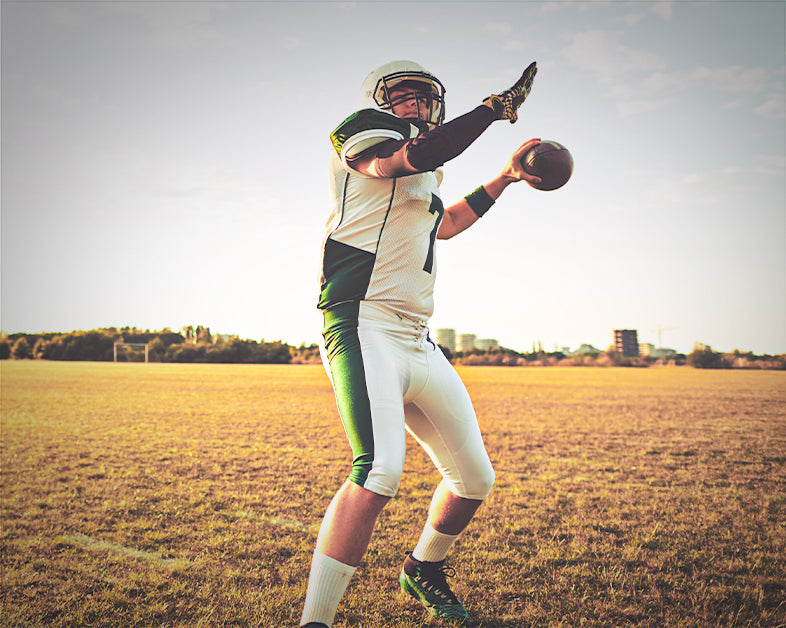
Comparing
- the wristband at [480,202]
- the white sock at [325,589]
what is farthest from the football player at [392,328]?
the wristband at [480,202]

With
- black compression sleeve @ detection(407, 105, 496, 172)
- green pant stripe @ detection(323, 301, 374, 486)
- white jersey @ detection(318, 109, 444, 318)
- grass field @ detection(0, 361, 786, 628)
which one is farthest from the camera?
grass field @ detection(0, 361, 786, 628)

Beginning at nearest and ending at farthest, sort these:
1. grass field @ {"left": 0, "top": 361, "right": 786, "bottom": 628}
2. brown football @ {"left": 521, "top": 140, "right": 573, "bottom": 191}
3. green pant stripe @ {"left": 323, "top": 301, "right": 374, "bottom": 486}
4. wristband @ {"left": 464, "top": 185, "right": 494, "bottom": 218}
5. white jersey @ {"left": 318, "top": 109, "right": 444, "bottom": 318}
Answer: green pant stripe @ {"left": 323, "top": 301, "right": 374, "bottom": 486}, white jersey @ {"left": 318, "top": 109, "right": 444, "bottom": 318}, grass field @ {"left": 0, "top": 361, "right": 786, "bottom": 628}, brown football @ {"left": 521, "top": 140, "right": 573, "bottom": 191}, wristband @ {"left": 464, "top": 185, "right": 494, "bottom": 218}

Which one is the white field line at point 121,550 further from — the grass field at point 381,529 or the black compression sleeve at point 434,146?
the black compression sleeve at point 434,146

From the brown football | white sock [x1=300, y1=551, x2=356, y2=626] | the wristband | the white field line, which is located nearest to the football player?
white sock [x1=300, y1=551, x2=356, y2=626]

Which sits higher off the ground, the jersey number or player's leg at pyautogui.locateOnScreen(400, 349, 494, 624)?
the jersey number

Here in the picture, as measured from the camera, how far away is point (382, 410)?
207cm

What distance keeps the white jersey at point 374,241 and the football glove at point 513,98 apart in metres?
0.38

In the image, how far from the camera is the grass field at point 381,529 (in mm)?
2621

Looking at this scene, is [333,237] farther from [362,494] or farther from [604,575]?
[604,575]

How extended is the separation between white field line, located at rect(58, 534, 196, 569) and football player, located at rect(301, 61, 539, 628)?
140cm

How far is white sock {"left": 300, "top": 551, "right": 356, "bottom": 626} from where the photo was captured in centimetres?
192

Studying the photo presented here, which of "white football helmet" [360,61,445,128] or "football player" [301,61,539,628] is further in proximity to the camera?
"white football helmet" [360,61,445,128]

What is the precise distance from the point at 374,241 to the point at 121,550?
8.89ft

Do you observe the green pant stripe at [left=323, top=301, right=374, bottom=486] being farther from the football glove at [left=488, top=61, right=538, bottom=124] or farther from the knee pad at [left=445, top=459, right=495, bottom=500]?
the football glove at [left=488, top=61, right=538, bottom=124]
